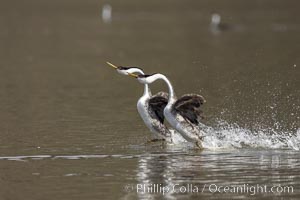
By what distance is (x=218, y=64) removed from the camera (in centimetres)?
2917

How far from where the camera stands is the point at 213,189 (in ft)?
40.9

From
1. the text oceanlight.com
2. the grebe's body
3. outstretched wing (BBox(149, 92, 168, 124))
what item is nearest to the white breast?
outstretched wing (BBox(149, 92, 168, 124))

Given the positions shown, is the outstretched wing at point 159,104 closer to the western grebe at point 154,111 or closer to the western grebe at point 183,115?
the western grebe at point 154,111

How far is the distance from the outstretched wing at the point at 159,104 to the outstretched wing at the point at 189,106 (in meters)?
0.89

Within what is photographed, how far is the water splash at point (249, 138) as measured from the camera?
16047 mm

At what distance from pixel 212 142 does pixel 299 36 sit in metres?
21.4

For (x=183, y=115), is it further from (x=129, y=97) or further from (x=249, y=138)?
(x=129, y=97)

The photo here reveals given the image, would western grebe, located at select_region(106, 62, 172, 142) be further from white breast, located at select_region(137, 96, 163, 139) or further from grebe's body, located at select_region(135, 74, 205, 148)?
grebe's body, located at select_region(135, 74, 205, 148)

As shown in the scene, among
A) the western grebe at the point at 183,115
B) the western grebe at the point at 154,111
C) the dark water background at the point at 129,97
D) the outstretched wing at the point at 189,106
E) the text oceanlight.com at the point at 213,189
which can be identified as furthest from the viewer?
the western grebe at the point at 154,111

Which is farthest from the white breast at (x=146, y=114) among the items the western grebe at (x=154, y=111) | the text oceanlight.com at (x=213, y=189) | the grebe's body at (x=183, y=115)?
the text oceanlight.com at (x=213, y=189)

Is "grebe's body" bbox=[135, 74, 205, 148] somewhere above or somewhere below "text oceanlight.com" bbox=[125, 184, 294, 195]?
above

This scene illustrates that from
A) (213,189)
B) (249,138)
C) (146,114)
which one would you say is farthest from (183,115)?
(213,189)

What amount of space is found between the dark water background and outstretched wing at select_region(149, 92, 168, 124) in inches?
20.8

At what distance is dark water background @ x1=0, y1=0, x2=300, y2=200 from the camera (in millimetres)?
13461
